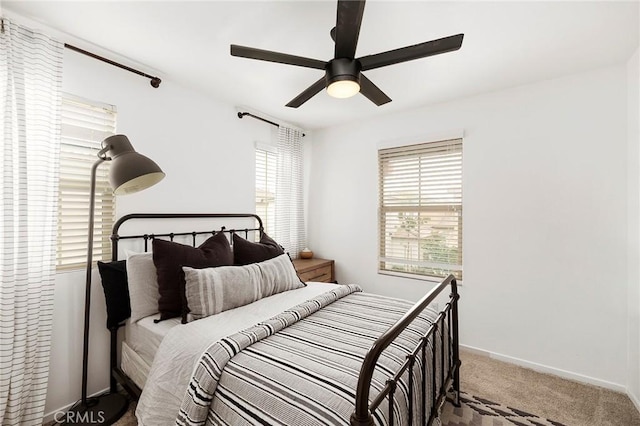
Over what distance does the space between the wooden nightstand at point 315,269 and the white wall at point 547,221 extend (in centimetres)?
96

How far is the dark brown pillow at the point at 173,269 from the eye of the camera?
2.02 meters

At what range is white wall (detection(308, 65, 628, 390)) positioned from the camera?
7.97ft

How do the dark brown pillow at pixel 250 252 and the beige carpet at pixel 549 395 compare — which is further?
the dark brown pillow at pixel 250 252

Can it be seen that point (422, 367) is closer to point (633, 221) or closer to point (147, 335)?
point (147, 335)

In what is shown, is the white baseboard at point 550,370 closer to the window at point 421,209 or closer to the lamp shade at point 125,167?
the window at point 421,209

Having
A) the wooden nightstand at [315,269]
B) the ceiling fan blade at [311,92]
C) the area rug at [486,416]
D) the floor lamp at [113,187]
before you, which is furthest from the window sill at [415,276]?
the floor lamp at [113,187]

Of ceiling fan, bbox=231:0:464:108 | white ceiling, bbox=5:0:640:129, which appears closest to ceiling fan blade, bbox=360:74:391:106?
ceiling fan, bbox=231:0:464:108

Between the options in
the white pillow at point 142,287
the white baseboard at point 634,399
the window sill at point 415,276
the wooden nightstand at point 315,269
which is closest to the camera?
the white pillow at point 142,287

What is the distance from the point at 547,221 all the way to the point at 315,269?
91.3 inches

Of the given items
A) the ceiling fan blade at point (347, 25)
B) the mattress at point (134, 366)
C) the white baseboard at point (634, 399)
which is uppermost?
the ceiling fan blade at point (347, 25)

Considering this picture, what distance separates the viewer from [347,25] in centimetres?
142

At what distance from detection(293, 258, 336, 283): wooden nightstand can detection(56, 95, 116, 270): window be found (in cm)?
182


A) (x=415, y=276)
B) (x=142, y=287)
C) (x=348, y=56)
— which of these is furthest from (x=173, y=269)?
(x=415, y=276)

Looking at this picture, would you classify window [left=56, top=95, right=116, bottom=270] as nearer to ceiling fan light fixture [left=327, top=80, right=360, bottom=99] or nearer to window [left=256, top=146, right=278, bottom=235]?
window [left=256, top=146, right=278, bottom=235]
